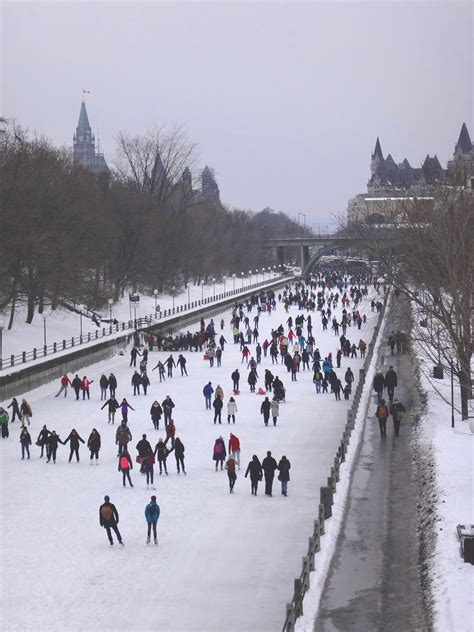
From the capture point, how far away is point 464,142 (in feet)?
648

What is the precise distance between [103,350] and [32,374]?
9.45 meters

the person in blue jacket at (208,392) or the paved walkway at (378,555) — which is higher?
the person in blue jacket at (208,392)

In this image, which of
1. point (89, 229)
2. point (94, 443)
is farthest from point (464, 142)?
point (94, 443)

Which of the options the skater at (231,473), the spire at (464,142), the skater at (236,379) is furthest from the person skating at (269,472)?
the spire at (464,142)

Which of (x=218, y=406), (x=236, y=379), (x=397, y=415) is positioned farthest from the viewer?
(x=236, y=379)

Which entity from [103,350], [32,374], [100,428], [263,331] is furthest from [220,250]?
[100,428]

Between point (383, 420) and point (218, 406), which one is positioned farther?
point (218, 406)

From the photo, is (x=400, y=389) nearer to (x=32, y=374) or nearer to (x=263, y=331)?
(x=32, y=374)

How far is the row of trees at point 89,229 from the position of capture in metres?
42.0

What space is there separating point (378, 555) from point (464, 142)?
19023 centimetres

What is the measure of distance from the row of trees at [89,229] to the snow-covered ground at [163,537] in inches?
601

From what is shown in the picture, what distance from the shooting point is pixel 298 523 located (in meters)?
18.0

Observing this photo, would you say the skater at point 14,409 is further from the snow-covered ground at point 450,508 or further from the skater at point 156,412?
the snow-covered ground at point 450,508

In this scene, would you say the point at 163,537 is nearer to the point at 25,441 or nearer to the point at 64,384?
the point at 25,441
